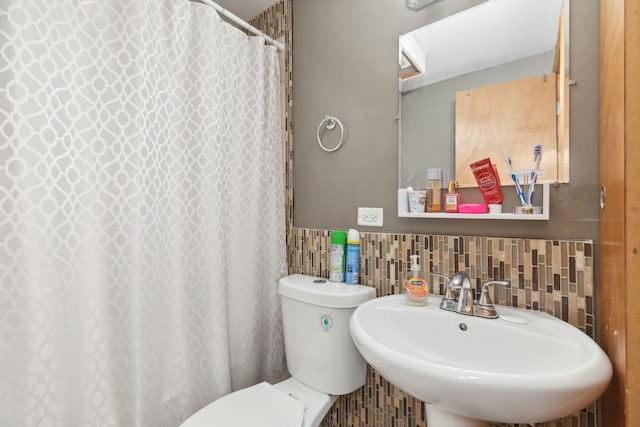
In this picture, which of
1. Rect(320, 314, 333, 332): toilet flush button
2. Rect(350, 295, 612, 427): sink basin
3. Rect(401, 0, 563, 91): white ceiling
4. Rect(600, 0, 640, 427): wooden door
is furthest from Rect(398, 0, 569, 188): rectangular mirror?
Rect(320, 314, 333, 332): toilet flush button

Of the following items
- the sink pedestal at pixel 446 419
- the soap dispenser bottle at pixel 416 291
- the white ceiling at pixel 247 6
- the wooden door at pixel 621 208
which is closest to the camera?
the wooden door at pixel 621 208

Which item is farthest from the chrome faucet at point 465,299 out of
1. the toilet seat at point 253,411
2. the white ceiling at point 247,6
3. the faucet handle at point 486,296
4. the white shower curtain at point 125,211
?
the white ceiling at point 247,6

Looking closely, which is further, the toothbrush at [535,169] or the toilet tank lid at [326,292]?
the toilet tank lid at [326,292]

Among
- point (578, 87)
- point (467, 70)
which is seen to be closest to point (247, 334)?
point (467, 70)

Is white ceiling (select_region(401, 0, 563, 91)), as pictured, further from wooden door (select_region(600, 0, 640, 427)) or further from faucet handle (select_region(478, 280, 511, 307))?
faucet handle (select_region(478, 280, 511, 307))

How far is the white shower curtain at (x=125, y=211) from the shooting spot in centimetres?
81

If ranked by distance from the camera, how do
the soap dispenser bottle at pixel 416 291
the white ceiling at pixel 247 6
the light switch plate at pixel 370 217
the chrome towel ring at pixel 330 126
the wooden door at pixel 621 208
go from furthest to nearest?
1. the white ceiling at pixel 247 6
2. the chrome towel ring at pixel 330 126
3. the light switch plate at pixel 370 217
4. the soap dispenser bottle at pixel 416 291
5. the wooden door at pixel 621 208

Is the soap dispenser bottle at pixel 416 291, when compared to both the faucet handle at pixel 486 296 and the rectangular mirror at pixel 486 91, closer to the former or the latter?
the faucet handle at pixel 486 296

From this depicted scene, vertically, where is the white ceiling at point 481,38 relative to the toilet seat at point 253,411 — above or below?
above

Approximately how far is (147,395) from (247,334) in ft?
1.42

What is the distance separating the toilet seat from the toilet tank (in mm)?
137

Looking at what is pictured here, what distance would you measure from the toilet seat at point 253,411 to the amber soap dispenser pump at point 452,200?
88cm

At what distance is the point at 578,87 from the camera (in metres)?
0.86

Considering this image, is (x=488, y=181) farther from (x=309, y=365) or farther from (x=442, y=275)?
(x=309, y=365)
